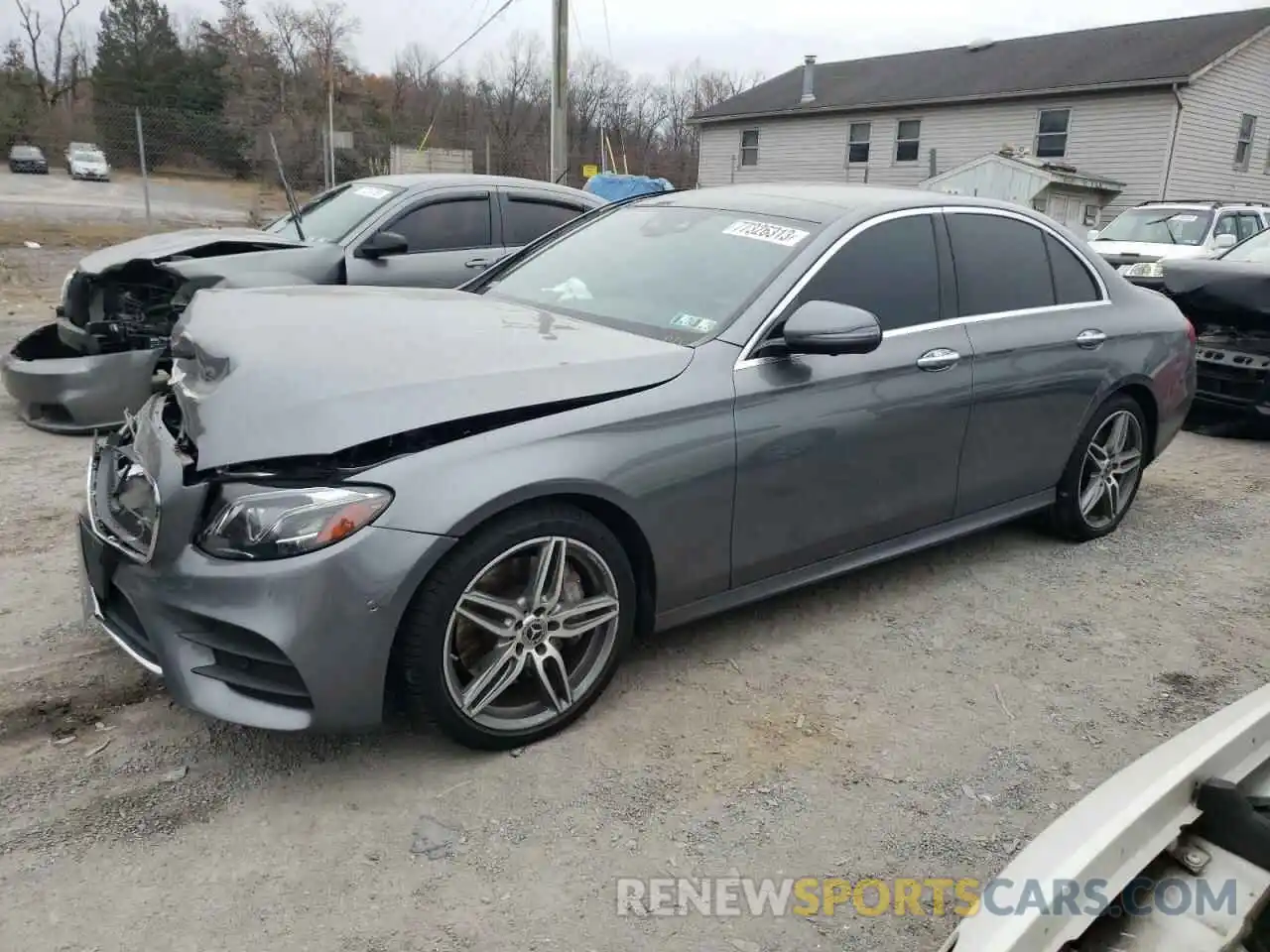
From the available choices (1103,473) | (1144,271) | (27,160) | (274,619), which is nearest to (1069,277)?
(1103,473)

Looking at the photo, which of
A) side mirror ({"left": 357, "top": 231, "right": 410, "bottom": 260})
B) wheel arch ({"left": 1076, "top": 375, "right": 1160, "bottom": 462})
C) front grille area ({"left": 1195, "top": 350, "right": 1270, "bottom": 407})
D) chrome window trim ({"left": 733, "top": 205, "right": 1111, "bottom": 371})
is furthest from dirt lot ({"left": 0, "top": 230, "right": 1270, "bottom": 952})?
front grille area ({"left": 1195, "top": 350, "right": 1270, "bottom": 407})

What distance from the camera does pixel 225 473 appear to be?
244cm

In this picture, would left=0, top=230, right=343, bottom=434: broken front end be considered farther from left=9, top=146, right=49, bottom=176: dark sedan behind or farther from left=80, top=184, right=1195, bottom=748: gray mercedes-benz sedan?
left=9, top=146, right=49, bottom=176: dark sedan behind

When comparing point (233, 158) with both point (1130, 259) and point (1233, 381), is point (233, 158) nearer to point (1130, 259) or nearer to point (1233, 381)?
point (1130, 259)

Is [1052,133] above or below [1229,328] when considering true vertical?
above

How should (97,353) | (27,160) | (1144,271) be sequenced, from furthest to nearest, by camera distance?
(27,160), (1144,271), (97,353)

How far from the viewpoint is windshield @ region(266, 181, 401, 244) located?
662cm

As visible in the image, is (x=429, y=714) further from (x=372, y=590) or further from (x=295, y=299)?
(x=295, y=299)

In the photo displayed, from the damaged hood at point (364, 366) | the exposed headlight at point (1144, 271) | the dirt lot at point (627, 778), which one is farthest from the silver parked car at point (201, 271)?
the exposed headlight at point (1144, 271)

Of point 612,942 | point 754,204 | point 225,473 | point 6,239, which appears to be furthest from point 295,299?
point 6,239

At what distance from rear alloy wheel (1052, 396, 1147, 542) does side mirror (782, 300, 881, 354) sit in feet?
6.18

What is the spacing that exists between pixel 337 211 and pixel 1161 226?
489 inches

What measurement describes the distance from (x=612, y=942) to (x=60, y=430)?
502 centimetres

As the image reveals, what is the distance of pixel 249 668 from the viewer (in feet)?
8.00
